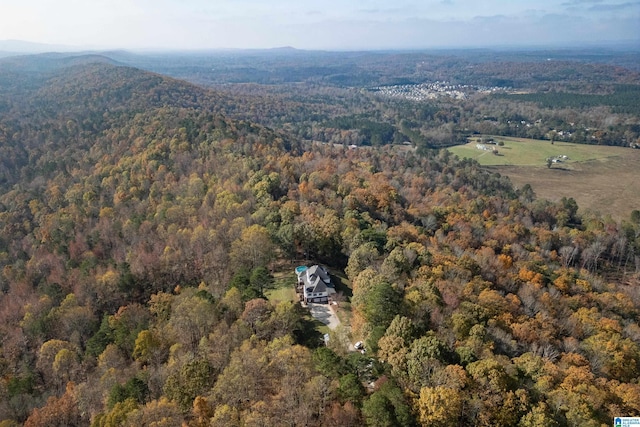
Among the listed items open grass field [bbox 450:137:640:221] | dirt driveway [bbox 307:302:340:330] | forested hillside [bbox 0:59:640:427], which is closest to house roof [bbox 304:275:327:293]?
dirt driveway [bbox 307:302:340:330]

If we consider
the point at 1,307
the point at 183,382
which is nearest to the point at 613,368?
the point at 183,382

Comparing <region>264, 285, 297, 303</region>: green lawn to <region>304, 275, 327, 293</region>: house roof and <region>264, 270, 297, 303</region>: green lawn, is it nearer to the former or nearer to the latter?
<region>264, 270, 297, 303</region>: green lawn

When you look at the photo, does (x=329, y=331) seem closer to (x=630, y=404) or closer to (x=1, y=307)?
(x=630, y=404)

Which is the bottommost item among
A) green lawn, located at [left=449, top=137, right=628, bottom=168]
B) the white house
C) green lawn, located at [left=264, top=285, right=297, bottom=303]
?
green lawn, located at [left=449, top=137, right=628, bottom=168]

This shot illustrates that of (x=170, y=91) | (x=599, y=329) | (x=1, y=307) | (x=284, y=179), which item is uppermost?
(x=170, y=91)

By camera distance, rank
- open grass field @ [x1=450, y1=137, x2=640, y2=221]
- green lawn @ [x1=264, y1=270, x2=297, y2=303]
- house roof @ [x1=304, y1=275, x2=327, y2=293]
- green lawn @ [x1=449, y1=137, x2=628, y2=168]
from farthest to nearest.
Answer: green lawn @ [x1=449, y1=137, x2=628, y2=168] → open grass field @ [x1=450, y1=137, x2=640, y2=221] → green lawn @ [x1=264, y1=270, x2=297, y2=303] → house roof @ [x1=304, y1=275, x2=327, y2=293]

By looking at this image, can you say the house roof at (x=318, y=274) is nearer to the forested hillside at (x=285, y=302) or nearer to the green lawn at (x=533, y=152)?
the forested hillside at (x=285, y=302)

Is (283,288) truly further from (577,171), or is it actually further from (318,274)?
(577,171)

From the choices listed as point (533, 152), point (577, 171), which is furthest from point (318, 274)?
point (533, 152)
